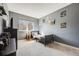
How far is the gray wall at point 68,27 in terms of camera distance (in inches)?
68.1

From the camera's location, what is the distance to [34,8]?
1621 millimetres

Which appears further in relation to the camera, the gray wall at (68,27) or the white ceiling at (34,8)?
the gray wall at (68,27)

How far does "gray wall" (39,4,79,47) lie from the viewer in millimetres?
1729

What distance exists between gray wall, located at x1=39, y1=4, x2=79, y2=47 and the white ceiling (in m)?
0.13

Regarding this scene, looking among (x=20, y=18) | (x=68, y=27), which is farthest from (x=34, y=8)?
(x=68, y=27)

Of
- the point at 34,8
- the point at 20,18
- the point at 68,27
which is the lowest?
the point at 68,27

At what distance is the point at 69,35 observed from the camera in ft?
5.96

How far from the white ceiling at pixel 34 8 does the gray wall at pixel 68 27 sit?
0.13 metres

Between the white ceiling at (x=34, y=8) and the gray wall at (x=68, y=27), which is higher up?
the white ceiling at (x=34, y=8)

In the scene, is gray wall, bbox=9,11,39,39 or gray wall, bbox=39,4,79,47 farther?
gray wall, bbox=39,4,79,47

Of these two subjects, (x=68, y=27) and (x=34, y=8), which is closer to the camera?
(x=34, y=8)

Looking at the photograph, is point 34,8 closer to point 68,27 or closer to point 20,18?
point 20,18

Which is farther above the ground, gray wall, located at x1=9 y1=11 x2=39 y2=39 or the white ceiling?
the white ceiling

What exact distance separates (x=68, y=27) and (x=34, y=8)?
103 centimetres
